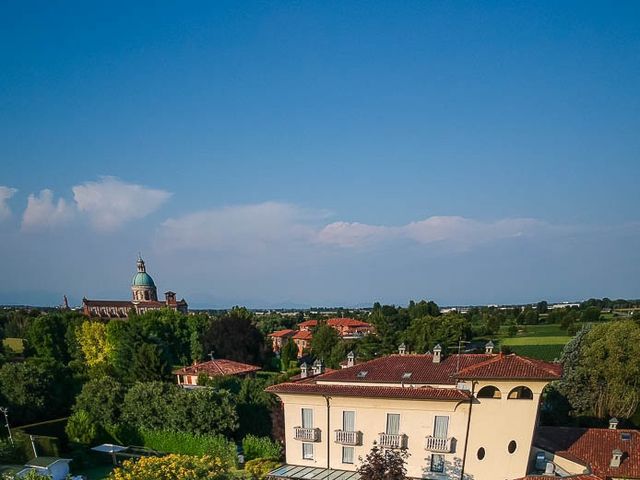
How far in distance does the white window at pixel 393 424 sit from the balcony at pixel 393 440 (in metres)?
0.28

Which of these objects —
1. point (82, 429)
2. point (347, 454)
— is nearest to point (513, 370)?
point (347, 454)

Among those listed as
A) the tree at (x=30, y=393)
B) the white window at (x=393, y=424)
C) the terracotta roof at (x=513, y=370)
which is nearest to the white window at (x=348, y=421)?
the white window at (x=393, y=424)

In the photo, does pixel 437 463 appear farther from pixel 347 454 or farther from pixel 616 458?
pixel 616 458

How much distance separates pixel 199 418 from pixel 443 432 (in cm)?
1671

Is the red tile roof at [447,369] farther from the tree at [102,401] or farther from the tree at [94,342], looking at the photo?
the tree at [94,342]

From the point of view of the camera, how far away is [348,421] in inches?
886

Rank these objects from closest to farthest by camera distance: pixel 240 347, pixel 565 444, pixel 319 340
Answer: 1. pixel 565 444
2. pixel 240 347
3. pixel 319 340

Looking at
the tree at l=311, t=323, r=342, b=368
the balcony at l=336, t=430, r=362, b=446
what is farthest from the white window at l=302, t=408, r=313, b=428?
the tree at l=311, t=323, r=342, b=368

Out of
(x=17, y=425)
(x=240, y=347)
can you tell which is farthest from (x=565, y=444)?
(x=240, y=347)

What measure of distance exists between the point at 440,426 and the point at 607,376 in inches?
833

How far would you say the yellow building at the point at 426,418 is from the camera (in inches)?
781

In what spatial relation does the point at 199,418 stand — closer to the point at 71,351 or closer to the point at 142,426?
the point at 142,426

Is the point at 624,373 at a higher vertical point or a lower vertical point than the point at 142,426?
higher

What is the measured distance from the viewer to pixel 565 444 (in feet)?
74.4
